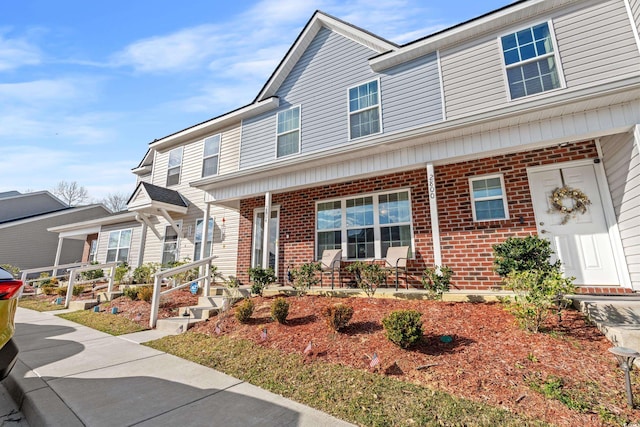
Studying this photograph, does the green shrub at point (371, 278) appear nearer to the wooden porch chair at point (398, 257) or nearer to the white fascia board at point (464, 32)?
the wooden porch chair at point (398, 257)

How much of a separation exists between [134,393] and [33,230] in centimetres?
2194

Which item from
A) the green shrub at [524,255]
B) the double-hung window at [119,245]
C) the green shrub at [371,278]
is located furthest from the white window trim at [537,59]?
the double-hung window at [119,245]

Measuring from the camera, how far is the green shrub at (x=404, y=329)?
11.5ft

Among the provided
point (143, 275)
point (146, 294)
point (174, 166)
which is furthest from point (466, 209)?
point (174, 166)

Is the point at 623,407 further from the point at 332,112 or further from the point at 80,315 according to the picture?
the point at 80,315

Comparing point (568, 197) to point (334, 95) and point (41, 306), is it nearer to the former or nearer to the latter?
point (334, 95)

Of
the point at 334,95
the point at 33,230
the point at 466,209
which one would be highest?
the point at 334,95

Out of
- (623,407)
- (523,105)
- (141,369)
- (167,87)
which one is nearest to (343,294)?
(141,369)

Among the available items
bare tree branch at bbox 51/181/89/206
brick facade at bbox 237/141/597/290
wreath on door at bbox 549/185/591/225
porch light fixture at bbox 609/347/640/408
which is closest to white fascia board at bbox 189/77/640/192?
brick facade at bbox 237/141/597/290

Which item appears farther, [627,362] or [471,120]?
[471,120]

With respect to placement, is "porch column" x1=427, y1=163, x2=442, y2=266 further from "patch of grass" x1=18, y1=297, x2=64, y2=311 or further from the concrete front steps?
"patch of grass" x1=18, y1=297, x2=64, y2=311

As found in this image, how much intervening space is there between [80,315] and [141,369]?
5407 mm

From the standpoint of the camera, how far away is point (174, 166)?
41.3ft

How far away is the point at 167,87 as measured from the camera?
8242 mm
